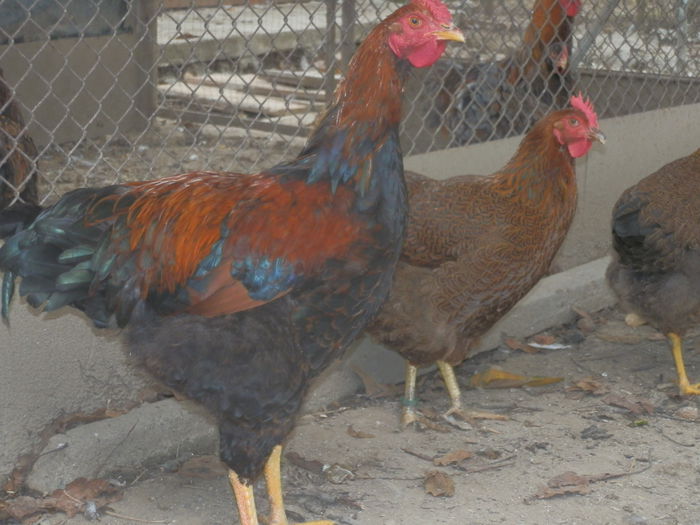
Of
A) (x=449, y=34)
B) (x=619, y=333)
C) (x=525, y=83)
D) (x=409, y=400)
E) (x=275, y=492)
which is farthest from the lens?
(x=525, y=83)

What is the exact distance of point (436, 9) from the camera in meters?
3.14

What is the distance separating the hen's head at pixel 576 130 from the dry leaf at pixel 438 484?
1.51 m

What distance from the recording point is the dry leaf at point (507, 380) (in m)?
4.74

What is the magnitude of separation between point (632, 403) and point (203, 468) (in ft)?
6.58

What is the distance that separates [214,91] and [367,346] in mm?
4722

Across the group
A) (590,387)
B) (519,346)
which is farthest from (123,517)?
(519,346)

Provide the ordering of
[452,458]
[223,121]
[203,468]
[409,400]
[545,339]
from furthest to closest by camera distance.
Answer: [223,121], [545,339], [409,400], [452,458], [203,468]

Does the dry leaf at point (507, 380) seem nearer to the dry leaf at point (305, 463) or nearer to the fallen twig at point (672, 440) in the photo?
the fallen twig at point (672, 440)

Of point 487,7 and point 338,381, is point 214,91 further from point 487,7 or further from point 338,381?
point 338,381

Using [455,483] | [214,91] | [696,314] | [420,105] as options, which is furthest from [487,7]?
[455,483]

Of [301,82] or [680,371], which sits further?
[301,82]

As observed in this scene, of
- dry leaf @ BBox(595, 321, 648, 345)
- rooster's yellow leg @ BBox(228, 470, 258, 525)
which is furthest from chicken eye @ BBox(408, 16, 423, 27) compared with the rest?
dry leaf @ BBox(595, 321, 648, 345)

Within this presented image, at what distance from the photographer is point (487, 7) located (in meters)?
8.47

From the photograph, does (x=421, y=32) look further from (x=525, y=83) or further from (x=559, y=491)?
(x=525, y=83)
